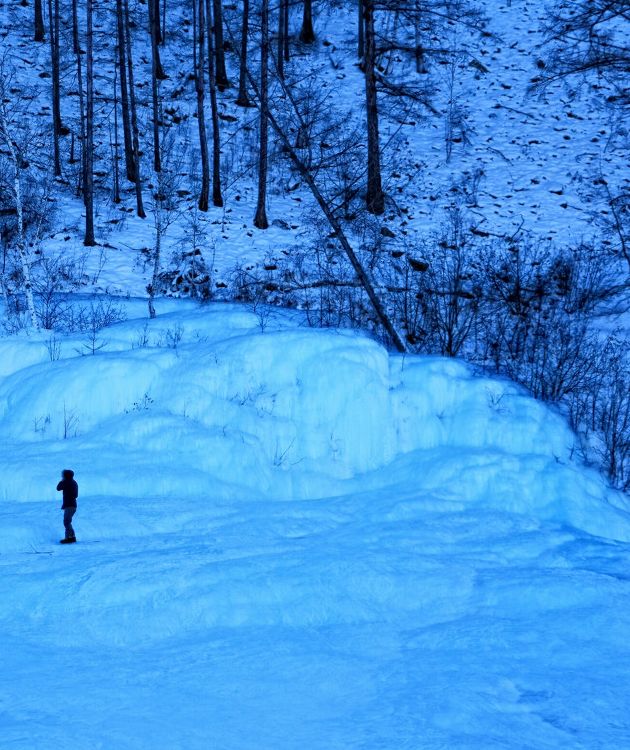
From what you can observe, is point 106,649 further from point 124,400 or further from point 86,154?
point 86,154

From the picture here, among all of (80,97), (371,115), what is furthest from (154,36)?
(371,115)

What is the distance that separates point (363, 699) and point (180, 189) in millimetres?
17167

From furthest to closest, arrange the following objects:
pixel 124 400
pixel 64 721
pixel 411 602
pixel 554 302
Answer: pixel 554 302 < pixel 124 400 < pixel 411 602 < pixel 64 721

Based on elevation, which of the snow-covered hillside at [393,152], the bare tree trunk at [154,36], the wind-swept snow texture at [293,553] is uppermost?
the bare tree trunk at [154,36]

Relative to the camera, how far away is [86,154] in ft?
54.1

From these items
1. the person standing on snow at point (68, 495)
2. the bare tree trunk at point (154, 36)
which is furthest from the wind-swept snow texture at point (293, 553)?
the bare tree trunk at point (154, 36)

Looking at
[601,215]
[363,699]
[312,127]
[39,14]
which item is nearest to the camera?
[363,699]

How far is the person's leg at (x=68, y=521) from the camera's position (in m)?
5.81

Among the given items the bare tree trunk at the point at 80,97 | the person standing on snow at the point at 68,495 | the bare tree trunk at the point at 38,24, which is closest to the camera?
the person standing on snow at the point at 68,495

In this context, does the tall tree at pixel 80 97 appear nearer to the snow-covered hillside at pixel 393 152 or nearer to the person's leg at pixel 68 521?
the snow-covered hillside at pixel 393 152

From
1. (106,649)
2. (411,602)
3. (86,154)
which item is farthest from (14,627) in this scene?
(86,154)

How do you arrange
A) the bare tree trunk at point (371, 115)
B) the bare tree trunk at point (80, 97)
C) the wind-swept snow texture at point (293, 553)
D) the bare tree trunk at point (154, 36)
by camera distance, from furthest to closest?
1. the bare tree trunk at point (154, 36)
2. the bare tree trunk at point (80, 97)
3. the bare tree trunk at point (371, 115)
4. the wind-swept snow texture at point (293, 553)

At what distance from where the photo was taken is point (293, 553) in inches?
233

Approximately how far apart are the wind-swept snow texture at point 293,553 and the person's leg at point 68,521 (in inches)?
7.1
